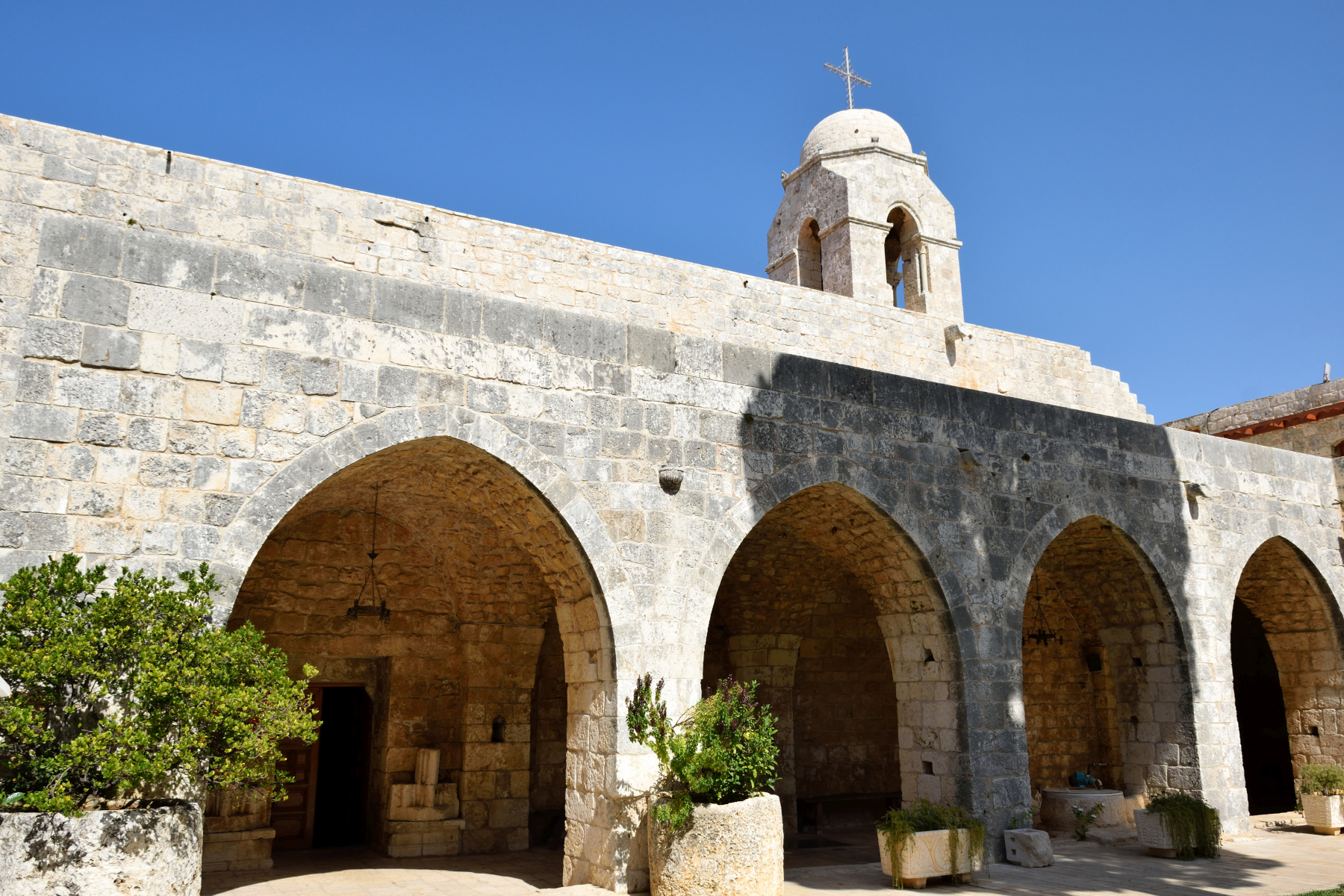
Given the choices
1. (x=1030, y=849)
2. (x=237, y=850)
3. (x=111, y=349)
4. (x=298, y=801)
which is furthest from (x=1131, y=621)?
(x=111, y=349)

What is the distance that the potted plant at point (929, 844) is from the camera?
243 inches

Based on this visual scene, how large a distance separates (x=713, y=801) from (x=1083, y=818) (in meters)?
4.37

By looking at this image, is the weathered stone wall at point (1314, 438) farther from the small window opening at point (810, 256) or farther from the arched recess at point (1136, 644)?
the small window opening at point (810, 256)

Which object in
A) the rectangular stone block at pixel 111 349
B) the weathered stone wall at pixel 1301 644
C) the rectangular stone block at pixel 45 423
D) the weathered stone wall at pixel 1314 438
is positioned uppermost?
the weathered stone wall at pixel 1314 438

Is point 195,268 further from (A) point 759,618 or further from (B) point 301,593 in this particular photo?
(A) point 759,618

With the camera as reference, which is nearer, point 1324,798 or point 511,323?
point 511,323

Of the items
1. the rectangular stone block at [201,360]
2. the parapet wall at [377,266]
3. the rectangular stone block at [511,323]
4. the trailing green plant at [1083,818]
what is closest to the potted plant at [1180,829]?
the trailing green plant at [1083,818]

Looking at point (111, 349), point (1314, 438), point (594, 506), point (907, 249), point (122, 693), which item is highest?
point (907, 249)

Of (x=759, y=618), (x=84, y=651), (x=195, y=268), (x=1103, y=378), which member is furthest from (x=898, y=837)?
(x=1103, y=378)

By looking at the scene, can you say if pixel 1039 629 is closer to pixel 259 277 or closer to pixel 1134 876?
pixel 1134 876

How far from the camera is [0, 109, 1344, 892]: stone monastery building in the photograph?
5008 mm

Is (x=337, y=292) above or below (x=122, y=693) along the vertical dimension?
above

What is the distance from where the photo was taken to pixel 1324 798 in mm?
8406

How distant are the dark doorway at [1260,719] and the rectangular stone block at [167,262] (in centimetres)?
1186
